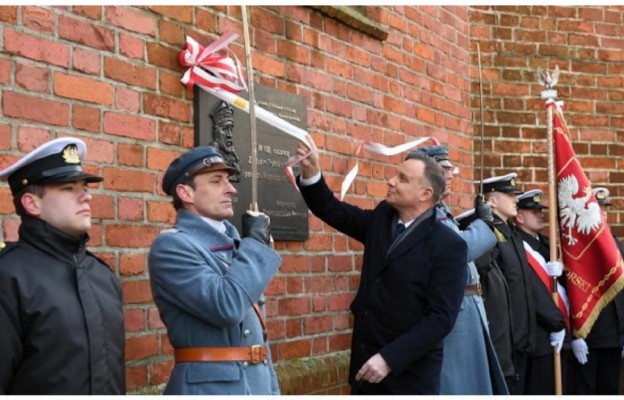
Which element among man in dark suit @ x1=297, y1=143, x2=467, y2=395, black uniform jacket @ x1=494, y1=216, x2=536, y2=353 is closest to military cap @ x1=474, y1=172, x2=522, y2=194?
black uniform jacket @ x1=494, y1=216, x2=536, y2=353

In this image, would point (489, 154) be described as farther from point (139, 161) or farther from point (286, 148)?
point (139, 161)

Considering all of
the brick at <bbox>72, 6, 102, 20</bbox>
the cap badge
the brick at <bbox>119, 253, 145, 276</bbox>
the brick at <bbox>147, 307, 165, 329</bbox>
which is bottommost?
the brick at <bbox>147, 307, 165, 329</bbox>

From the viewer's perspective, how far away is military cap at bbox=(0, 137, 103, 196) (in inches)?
129

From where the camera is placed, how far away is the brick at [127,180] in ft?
13.5

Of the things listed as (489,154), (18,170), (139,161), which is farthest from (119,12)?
(489,154)

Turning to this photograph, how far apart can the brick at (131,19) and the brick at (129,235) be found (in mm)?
872

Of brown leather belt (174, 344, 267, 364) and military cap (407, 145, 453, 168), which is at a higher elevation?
military cap (407, 145, 453, 168)

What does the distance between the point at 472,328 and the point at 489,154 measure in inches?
134

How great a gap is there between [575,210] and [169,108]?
147 inches

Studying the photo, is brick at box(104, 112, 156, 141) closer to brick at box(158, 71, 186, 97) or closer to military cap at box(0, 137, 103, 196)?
brick at box(158, 71, 186, 97)

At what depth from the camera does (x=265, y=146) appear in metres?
5.16

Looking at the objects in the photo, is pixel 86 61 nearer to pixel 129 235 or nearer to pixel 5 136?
pixel 5 136

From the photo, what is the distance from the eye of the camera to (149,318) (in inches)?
169

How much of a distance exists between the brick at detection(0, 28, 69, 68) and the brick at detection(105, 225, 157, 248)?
2.33ft
